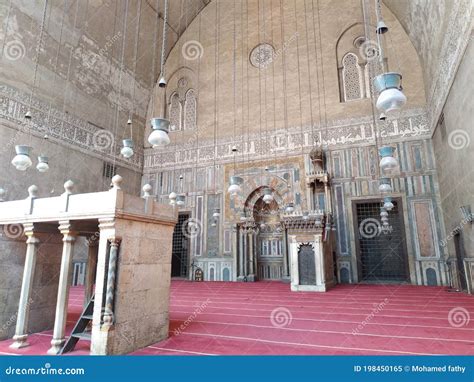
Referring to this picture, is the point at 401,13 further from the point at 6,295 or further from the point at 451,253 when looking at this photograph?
the point at 6,295

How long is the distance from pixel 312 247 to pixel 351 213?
2.42 metres

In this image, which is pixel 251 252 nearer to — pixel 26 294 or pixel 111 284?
pixel 26 294

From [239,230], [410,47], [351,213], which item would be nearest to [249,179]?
[239,230]

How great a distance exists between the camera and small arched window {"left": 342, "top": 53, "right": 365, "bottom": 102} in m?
10.2

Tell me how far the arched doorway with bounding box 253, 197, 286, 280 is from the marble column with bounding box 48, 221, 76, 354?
756 centimetres

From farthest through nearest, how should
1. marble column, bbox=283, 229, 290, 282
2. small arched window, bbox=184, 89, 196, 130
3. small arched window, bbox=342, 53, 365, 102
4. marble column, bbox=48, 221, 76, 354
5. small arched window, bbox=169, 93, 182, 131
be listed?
small arched window, bbox=169, 93, 182, 131 → small arched window, bbox=184, 89, 196, 130 → small arched window, bbox=342, 53, 365, 102 → marble column, bbox=283, 229, 290, 282 → marble column, bbox=48, 221, 76, 354

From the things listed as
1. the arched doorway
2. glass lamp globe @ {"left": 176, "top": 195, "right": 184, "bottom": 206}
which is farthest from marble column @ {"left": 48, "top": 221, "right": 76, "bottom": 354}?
the arched doorway

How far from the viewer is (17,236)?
13.5ft

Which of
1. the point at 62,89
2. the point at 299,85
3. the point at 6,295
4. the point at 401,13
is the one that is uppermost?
the point at 401,13

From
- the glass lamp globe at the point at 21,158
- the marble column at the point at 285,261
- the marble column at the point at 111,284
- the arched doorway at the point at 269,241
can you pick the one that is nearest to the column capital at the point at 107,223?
the marble column at the point at 111,284

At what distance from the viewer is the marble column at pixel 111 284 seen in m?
3.03

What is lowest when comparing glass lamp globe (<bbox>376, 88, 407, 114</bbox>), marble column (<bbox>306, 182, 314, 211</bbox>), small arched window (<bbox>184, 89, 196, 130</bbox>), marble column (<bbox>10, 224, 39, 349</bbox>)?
marble column (<bbox>10, 224, 39, 349</bbox>)

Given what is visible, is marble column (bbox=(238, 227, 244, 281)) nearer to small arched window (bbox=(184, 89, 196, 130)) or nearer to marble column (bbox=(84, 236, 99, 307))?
small arched window (bbox=(184, 89, 196, 130))

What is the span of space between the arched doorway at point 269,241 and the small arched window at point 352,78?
410 centimetres
